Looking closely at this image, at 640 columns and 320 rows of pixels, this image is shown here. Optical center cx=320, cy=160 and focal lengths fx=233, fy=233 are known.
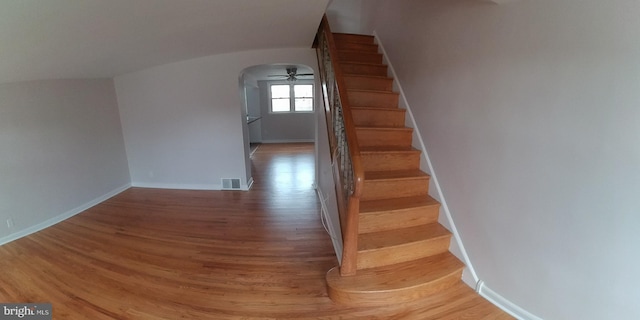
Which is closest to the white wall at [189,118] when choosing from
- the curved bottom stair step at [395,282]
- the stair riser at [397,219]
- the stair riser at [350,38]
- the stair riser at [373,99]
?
the stair riser at [350,38]

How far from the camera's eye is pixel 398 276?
1.77 m

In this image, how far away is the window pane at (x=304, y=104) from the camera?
28.1ft

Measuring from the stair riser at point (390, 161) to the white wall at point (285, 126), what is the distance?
252 inches

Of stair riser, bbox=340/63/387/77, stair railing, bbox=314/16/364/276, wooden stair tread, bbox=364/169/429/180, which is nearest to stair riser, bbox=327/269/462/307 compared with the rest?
stair railing, bbox=314/16/364/276

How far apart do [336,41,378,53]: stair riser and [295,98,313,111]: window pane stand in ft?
16.8

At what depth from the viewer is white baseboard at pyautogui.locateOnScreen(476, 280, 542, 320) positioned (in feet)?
5.06

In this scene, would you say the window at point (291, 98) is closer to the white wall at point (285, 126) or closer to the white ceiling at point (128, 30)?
the white wall at point (285, 126)

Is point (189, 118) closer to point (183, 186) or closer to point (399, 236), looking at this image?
point (183, 186)

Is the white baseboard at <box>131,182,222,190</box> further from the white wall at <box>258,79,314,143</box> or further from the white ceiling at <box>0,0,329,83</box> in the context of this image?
the white wall at <box>258,79,314,143</box>

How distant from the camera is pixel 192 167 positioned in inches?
158

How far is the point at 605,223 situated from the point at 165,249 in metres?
3.27

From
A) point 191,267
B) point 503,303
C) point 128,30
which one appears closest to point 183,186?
point 191,267

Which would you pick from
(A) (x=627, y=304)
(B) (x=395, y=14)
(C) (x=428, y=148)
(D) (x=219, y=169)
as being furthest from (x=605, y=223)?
(D) (x=219, y=169)
